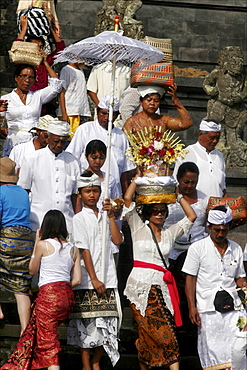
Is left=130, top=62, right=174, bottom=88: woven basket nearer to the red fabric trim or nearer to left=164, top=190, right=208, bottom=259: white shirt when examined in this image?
left=164, top=190, right=208, bottom=259: white shirt

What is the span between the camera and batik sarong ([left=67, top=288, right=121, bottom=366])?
815cm

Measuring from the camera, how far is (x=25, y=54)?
35.7ft

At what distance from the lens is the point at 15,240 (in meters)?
8.36

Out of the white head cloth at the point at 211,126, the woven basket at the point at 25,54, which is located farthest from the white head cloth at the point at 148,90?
the woven basket at the point at 25,54

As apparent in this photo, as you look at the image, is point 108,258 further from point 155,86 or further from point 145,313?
point 155,86

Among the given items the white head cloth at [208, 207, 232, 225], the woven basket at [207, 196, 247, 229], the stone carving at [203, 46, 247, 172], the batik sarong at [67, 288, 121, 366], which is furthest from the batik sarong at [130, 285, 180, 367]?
the stone carving at [203, 46, 247, 172]

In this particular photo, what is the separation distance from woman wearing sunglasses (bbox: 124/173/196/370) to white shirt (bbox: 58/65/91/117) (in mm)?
3155

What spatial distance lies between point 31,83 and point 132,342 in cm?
335

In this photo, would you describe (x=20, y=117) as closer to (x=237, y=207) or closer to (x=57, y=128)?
(x=57, y=128)

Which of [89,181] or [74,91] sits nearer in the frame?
[89,181]

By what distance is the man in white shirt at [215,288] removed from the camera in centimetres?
817

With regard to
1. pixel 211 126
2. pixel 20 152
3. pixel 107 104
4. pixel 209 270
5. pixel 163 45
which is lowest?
pixel 209 270

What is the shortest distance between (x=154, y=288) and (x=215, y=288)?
1.89ft

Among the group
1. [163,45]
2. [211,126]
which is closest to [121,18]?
[163,45]
